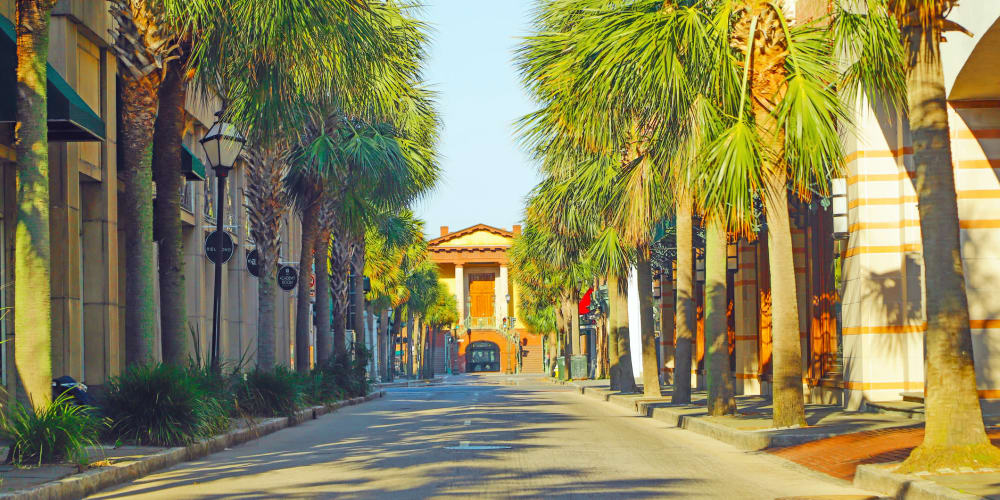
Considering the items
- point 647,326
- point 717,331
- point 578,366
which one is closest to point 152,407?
point 717,331

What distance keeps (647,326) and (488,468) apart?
19.5 metres

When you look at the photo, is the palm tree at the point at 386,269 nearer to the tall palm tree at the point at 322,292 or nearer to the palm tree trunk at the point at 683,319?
the tall palm tree at the point at 322,292

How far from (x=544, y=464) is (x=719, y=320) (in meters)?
8.17

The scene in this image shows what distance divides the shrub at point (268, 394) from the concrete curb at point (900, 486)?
41.9 ft

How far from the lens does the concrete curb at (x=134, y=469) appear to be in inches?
403

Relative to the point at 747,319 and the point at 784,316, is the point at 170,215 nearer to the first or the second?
the point at 784,316

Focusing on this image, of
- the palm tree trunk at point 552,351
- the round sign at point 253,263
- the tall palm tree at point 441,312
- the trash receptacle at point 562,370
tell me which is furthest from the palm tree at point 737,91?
the tall palm tree at point 441,312

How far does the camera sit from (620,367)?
37844 mm

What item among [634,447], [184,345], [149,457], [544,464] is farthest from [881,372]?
[149,457]

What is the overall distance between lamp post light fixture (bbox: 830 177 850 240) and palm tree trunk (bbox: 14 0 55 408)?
1335 cm

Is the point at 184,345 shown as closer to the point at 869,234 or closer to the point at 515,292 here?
the point at 869,234

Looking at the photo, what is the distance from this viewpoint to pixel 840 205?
21469mm

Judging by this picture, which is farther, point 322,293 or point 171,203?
point 322,293

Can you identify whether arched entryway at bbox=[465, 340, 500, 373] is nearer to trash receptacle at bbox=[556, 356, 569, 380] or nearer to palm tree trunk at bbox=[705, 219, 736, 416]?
trash receptacle at bbox=[556, 356, 569, 380]
